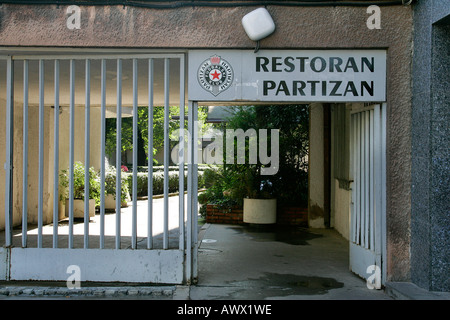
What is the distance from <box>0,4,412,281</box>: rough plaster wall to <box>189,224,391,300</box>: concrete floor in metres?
Result: 0.85

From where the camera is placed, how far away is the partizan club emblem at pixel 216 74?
555cm

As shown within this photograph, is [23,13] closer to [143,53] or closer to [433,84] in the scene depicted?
[143,53]

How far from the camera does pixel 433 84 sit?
16.4 feet

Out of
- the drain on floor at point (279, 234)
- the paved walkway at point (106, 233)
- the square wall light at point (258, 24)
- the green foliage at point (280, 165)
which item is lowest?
the drain on floor at point (279, 234)

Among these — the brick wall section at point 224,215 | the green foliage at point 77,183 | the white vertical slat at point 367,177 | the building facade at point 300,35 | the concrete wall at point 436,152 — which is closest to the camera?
the concrete wall at point 436,152

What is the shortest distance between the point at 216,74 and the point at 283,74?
2.66 ft

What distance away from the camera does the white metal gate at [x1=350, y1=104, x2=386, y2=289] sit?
553 cm

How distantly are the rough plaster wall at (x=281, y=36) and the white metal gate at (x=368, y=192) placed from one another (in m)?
0.10

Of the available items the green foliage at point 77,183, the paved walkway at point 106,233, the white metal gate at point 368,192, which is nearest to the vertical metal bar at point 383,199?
the white metal gate at point 368,192

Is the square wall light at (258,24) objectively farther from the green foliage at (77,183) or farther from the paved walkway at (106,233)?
the green foliage at (77,183)

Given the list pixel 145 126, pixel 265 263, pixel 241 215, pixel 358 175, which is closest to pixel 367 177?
pixel 358 175

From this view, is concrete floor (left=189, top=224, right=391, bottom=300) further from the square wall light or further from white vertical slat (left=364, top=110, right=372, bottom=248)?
the square wall light

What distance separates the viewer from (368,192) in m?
5.93

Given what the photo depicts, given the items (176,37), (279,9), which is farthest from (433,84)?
(176,37)
